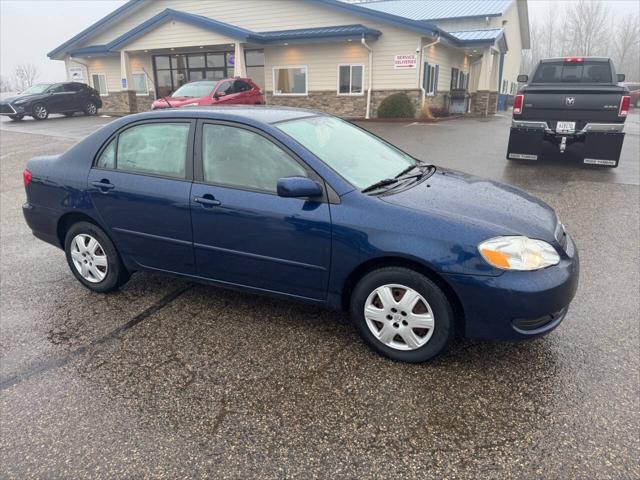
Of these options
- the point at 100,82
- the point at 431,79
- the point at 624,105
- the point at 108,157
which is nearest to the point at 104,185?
the point at 108,157

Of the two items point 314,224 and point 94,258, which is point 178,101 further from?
point 314,224

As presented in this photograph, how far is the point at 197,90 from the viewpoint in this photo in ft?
53.8

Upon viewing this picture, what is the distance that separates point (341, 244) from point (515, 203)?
1.28 metres

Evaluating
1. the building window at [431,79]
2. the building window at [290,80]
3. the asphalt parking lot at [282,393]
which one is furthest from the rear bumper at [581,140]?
the building window at [290,80]

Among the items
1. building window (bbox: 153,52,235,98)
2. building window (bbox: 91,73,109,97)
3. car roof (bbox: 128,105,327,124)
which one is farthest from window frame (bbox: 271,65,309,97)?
car roof (bbox: 128,105,327,124)

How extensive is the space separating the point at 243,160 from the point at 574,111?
7713mm

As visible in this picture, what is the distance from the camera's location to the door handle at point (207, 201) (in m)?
3.43

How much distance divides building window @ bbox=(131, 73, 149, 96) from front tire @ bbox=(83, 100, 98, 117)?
2.19 m

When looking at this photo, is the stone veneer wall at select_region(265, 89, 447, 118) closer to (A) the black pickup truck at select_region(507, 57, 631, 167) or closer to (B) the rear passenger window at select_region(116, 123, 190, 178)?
(A) the black pickup truck at select_region(507, 57, 631, 167)

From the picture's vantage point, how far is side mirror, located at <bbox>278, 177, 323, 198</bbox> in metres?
3.05

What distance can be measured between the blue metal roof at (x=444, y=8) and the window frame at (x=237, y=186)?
23325mm

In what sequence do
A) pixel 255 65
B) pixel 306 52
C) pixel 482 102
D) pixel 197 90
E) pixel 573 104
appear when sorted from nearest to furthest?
pixel 573 104 → pixel 197 90 → pixel 306 52 → pixel 255 65 → pixel 482 102

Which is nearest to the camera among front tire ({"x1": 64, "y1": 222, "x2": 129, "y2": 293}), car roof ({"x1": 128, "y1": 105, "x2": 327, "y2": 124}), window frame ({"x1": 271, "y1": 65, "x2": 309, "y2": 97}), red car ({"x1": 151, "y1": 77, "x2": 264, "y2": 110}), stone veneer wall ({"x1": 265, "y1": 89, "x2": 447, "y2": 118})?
car roof ({"x1": 128, "y1": 105, "x2": 327, "y2": 124})

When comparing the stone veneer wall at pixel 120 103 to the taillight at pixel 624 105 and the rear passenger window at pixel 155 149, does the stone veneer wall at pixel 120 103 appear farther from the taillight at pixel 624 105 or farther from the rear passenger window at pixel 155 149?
the rear passenger window at pixel 155 149
